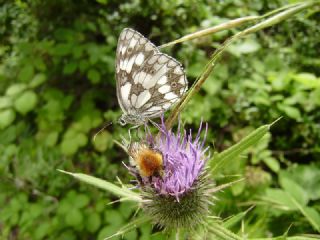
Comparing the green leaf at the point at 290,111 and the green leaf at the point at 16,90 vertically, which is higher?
the green leaf at the point at 290,111

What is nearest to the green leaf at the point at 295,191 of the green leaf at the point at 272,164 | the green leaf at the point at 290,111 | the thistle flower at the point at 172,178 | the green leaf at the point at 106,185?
the green leaf at the point at 272,164

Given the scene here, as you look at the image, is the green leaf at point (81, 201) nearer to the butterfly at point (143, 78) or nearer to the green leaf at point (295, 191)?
the butterfly at point (143, 78)

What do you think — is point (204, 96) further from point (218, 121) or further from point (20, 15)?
point (20, 15)

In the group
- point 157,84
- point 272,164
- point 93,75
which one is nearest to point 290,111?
point 272,164

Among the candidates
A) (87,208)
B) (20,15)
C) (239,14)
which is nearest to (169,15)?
(239,14)

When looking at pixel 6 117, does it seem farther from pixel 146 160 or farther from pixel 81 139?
pixel 146 160
